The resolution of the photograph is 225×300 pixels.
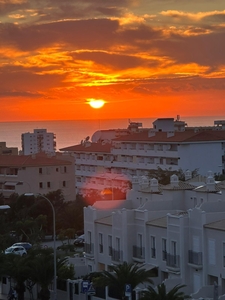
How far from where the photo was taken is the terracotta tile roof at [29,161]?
116188mm

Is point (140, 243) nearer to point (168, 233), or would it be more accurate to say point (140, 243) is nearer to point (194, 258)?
point (168, 233)

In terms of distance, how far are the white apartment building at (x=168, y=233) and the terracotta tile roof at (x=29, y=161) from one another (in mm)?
53791

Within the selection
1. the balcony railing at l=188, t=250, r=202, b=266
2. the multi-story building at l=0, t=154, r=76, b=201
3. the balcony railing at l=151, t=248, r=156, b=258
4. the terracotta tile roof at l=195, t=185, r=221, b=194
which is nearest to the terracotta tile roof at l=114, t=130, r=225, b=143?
the multi-story building at l=0, t=154, r=76, b=201

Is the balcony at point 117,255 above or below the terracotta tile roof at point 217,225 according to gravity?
below

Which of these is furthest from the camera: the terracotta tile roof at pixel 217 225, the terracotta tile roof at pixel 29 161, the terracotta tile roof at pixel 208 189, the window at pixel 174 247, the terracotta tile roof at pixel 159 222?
the terracotta tile roof at pixel 29 161

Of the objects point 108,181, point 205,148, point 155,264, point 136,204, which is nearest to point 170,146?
point 205,148

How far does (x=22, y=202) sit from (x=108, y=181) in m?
40.7

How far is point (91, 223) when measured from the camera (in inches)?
2248

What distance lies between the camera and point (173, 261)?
48594 millimetres

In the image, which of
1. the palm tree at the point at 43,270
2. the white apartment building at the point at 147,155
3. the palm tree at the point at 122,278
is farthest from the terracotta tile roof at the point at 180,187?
the white apartment building at the point at 147,155

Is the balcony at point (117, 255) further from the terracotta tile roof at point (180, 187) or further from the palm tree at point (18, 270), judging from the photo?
the terracotta tile roof at point (180, 187)

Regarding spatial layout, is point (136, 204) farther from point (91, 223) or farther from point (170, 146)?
point (170, 146)

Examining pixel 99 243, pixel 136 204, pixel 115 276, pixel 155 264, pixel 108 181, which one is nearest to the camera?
pixel 115 276

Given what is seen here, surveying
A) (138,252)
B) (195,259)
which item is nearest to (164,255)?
(195,259)
